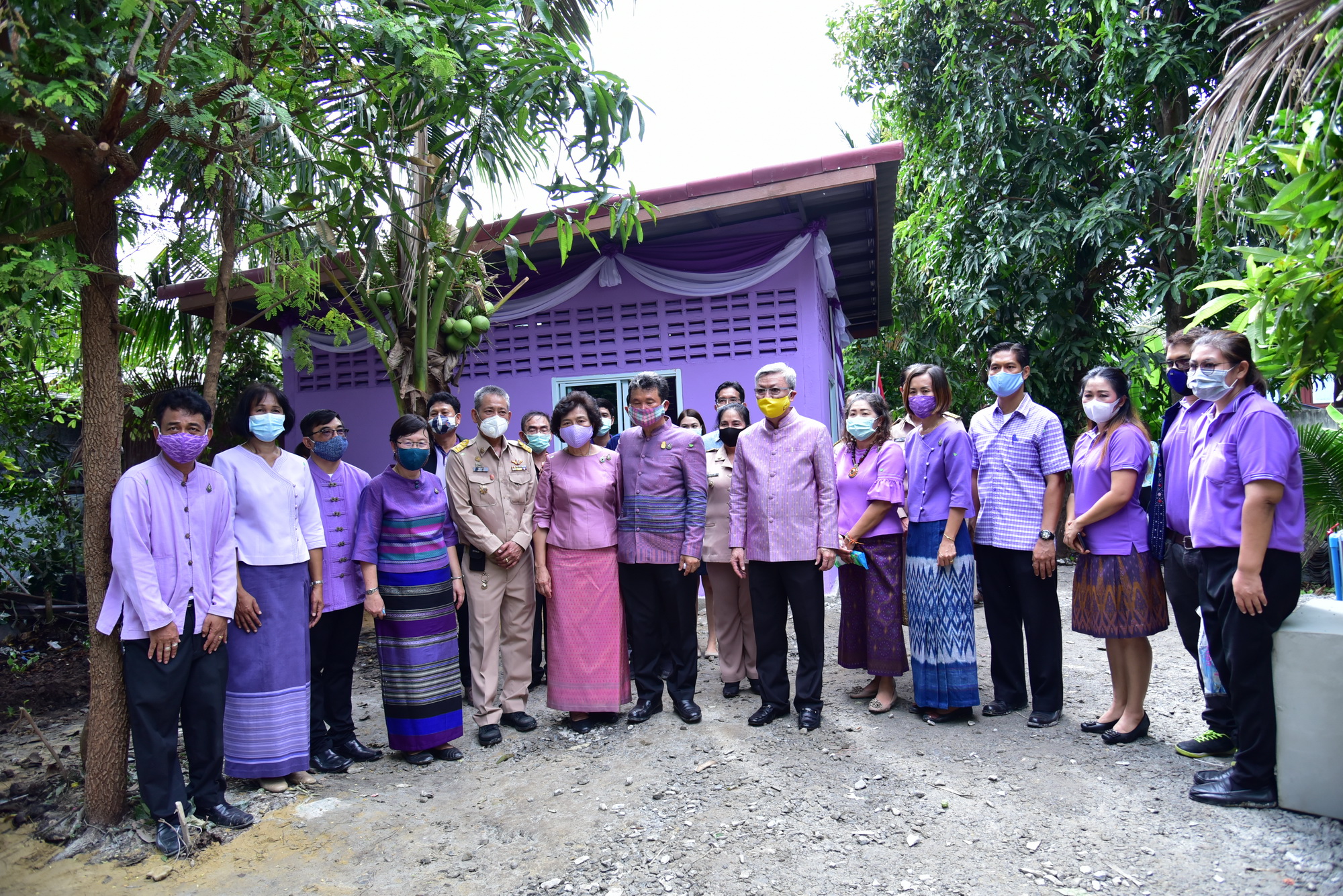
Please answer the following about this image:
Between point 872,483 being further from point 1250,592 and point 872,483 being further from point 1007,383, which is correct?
point 1250,592

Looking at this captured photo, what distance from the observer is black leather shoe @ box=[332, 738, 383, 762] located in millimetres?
4188

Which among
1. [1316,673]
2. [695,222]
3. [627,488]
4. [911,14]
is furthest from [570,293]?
[1316,673]

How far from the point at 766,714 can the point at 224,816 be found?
2.42 m

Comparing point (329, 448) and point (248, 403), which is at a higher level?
point (248, 403)

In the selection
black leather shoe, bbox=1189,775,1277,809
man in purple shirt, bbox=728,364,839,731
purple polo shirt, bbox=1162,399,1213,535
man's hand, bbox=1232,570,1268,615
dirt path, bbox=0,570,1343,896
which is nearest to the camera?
dirt path, bbox=0,570,1343,896

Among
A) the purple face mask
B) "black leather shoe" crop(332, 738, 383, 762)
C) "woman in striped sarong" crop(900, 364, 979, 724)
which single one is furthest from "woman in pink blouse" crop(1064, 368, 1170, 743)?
the purple face mask

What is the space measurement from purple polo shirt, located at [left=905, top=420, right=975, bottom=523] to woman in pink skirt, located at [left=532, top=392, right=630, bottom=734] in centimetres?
157

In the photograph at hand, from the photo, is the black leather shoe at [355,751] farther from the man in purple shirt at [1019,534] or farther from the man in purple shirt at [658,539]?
the man in purple shirt at [1019,534]

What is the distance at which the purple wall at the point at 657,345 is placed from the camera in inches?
309

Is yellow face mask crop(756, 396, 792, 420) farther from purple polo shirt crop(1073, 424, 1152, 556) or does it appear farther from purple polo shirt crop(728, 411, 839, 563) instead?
purple polo shirt crop(1073, 424, 1152, 556)

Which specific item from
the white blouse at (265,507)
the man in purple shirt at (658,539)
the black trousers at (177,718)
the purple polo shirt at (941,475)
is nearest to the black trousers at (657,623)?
the man in purple shirt at (658,539)

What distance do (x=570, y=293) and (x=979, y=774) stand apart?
233 inches

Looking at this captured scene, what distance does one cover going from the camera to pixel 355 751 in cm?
419

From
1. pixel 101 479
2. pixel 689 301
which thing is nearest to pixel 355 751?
pixel 101 479
